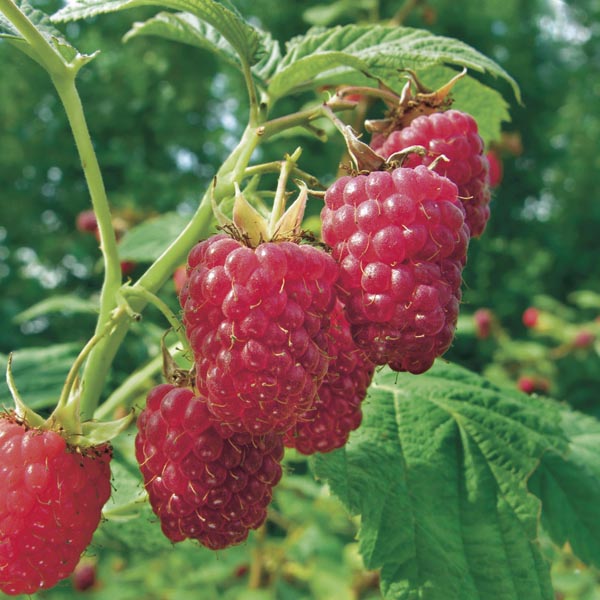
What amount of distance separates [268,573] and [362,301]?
248 cm

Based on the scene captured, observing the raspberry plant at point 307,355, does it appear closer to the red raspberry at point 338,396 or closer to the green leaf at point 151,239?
the red raspberry at point 338,396

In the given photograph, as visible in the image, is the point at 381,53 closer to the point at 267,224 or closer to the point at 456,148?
the point at 456,148

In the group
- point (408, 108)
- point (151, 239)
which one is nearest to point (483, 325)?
point (151, 239)

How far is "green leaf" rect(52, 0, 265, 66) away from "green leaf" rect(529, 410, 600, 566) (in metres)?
1.15

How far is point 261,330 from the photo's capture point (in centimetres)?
93

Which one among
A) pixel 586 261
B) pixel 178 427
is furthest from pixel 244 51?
pixel 586 261

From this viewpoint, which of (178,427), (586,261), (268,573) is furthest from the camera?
(586,261)

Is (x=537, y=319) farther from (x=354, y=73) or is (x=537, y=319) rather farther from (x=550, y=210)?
(x=550, y=210)

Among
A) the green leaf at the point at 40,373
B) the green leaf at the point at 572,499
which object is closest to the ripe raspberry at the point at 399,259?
the green leaf at the point at 572,499

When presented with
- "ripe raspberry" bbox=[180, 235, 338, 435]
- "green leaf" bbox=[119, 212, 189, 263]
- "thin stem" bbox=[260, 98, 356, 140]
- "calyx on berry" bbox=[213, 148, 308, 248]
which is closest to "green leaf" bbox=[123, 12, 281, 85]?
"thin stem" bbox=[260, 98, 356, 140]

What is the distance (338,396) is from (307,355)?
22 cm

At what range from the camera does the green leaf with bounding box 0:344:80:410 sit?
7.27ft

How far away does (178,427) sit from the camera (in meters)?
1.04

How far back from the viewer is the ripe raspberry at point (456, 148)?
122 centimetres
